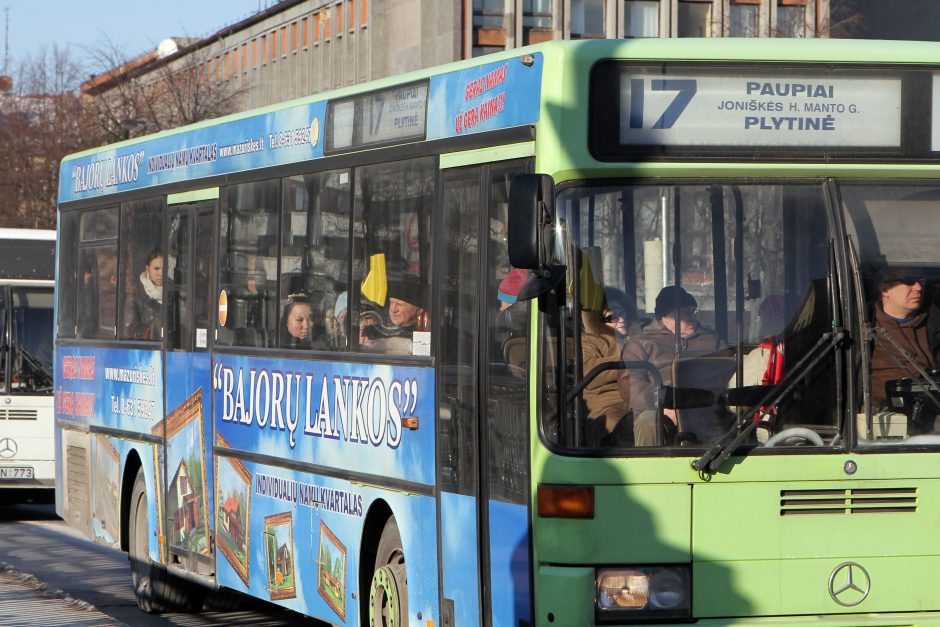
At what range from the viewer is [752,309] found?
6.63 m

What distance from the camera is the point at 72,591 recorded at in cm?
1349

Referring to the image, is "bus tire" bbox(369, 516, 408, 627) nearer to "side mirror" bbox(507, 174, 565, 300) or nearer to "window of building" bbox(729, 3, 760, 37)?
"side mirror" bbox(507, 174, 565, 300)

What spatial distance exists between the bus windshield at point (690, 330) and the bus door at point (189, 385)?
4.74m

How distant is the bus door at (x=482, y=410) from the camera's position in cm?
693

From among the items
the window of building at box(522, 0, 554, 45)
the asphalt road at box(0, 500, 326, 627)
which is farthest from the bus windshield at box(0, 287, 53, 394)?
the window of building at box(522, 0, 554, 45)

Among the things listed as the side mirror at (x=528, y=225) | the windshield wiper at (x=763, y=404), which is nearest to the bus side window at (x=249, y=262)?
the side mirror at (x=528, y=225)

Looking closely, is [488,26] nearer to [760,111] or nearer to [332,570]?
[332,570]

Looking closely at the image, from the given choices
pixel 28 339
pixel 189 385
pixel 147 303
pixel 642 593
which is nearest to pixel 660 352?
pixel 642 593

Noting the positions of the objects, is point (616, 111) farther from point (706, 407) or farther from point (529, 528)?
point (529, 528)

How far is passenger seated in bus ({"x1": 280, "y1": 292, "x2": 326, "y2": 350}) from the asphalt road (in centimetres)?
200

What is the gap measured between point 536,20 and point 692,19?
249 inches

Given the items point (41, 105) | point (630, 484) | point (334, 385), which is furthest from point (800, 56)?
point (41, 105)

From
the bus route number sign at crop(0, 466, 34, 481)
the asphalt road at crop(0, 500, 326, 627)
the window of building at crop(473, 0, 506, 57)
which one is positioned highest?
the window of building at crop(473, 0, 506, 57)

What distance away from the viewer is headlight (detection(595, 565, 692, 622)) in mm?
6531
